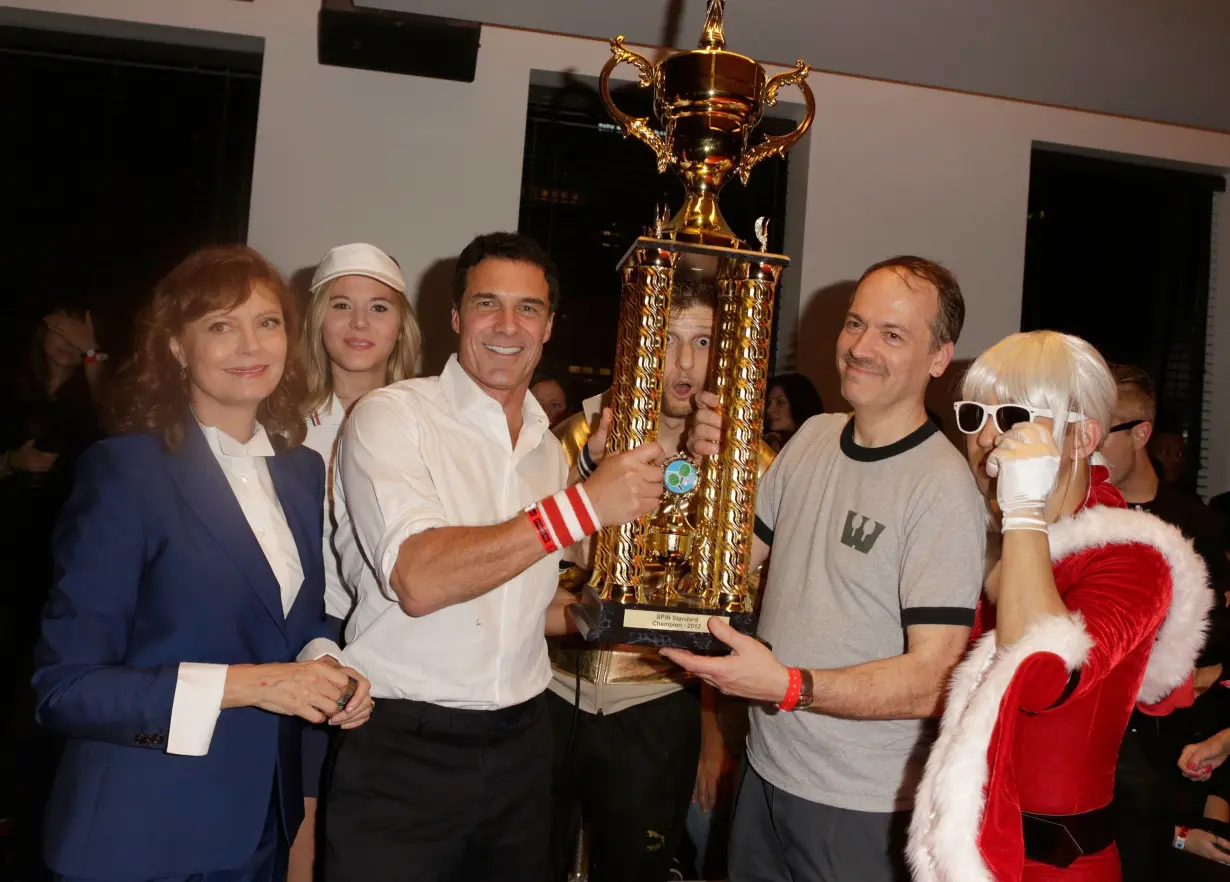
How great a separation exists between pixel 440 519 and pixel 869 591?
0.93 metres

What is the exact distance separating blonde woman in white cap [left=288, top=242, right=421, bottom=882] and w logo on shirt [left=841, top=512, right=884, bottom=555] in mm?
1521

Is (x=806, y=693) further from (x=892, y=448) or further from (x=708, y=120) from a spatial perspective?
(x=708, y=120)

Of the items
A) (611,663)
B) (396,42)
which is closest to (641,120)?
(611,663)

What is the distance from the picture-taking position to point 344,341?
114 inches

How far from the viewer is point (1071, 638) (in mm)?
1680

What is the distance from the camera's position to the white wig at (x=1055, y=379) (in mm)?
1983

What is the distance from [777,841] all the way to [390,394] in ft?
4.40

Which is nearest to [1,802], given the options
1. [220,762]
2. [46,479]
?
[46,479]

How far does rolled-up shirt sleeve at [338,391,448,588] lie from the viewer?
1.97m

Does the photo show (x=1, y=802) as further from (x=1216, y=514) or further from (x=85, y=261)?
(x=1216, y=514)

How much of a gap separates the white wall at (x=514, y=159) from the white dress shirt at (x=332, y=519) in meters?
1.77

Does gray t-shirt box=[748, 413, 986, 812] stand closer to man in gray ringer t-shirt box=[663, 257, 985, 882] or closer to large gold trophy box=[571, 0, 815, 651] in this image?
man in gray ringer t-shirt box=[663, 257, 985, 882]

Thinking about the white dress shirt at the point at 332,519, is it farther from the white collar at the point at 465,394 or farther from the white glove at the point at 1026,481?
the white glove at the point at 1026,481

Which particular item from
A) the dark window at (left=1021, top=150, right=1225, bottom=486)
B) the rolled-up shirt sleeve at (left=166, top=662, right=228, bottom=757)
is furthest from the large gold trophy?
the dark window at (left=1021, top=150, right=1225, bottom=486)
